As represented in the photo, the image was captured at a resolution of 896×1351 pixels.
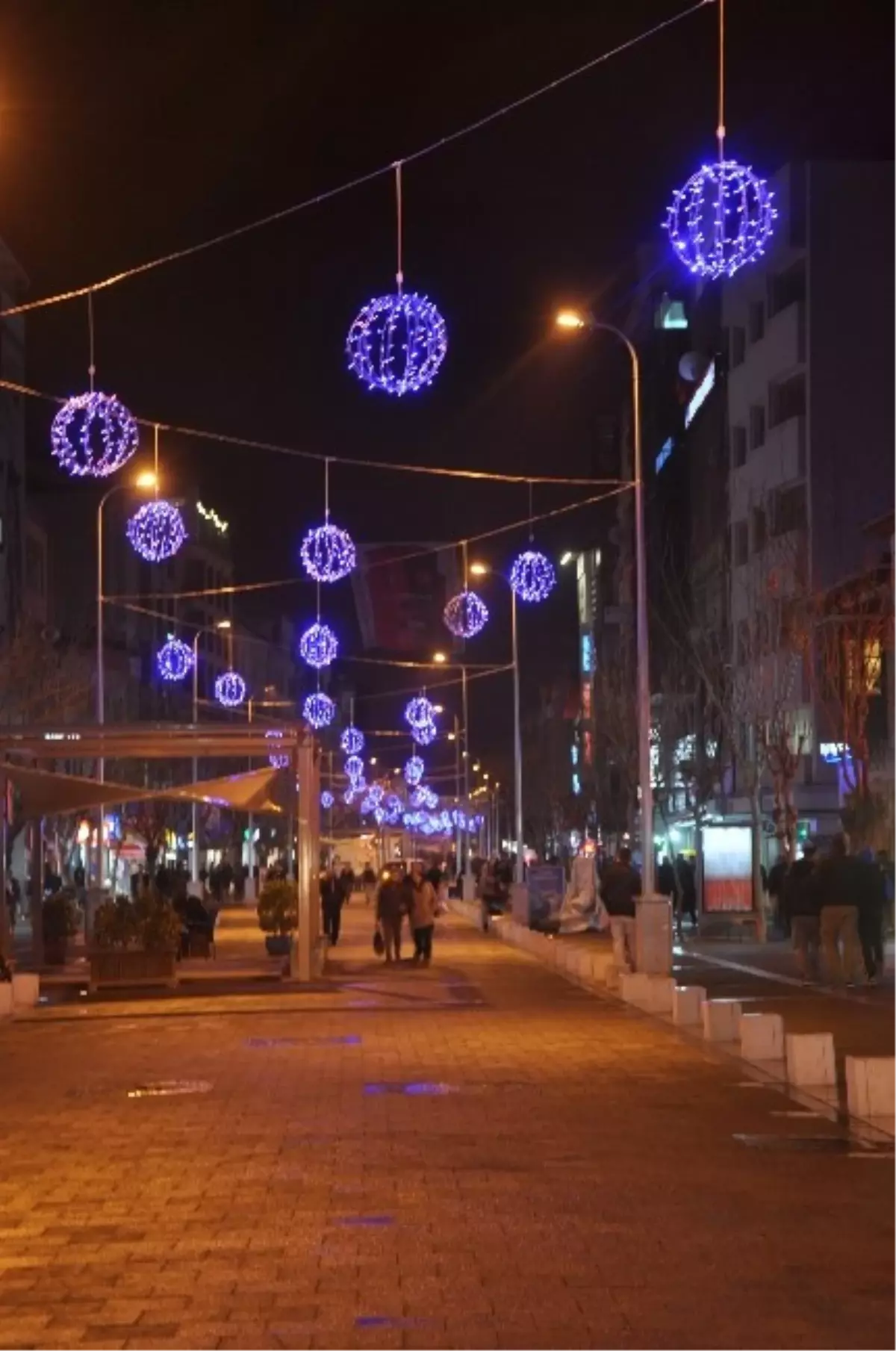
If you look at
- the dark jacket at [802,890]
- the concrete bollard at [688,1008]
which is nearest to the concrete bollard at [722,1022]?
the concrete bollard at [688,1008]

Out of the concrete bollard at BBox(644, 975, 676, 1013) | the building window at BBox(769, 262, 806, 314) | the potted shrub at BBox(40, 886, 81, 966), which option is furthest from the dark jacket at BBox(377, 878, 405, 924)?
the building window at BBox(769, 262, 806, 314)

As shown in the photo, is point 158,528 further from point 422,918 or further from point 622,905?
point 422,918

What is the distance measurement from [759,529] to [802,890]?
124ft

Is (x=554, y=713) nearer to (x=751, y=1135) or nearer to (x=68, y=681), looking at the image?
(x=68, y=681)

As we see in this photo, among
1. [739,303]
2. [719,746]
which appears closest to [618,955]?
[719,746]

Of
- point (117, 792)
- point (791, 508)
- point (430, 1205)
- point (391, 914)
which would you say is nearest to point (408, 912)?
point (391, 914)

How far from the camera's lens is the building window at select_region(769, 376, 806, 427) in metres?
66.2

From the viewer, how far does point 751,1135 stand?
15391 mm

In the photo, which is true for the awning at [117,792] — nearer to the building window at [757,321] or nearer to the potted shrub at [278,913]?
the potted shrub at [278,913]

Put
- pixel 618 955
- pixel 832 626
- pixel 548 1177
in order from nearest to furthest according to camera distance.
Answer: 1. pixel 548 1177
2. pixel 618 955
3. pixel 832 626

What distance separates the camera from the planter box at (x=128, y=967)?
32094 millimetres

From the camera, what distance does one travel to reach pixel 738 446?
72.8m

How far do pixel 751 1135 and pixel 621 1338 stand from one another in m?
6.45

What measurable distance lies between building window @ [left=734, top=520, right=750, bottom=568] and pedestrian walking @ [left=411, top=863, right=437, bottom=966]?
1348 inches
